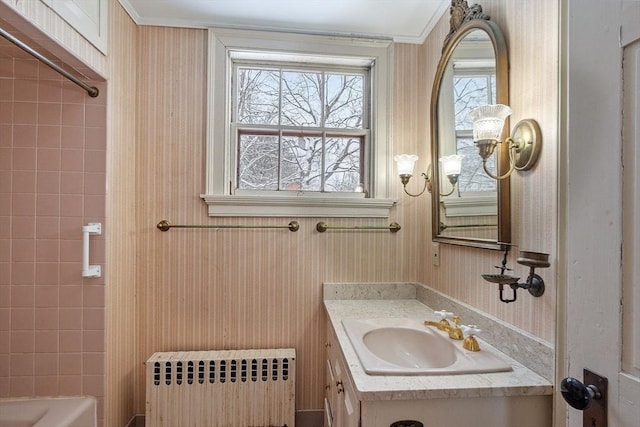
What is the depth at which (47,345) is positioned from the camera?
1.49m

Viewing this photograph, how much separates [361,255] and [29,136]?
1.78 m

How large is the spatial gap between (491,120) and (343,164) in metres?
1.01

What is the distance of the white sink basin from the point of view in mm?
1090

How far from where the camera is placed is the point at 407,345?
1.37 meters

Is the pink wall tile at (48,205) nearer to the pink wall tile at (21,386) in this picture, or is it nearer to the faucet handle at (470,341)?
the pink wall tile at (21,386)

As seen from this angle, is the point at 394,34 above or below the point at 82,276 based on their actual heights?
above

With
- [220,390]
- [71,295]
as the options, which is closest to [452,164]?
[220,390]

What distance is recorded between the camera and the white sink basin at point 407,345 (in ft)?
3.58

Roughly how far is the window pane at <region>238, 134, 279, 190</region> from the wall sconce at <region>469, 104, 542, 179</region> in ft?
3.83

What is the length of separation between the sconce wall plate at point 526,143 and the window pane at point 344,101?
3.40ft

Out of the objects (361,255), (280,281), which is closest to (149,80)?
(280,281)

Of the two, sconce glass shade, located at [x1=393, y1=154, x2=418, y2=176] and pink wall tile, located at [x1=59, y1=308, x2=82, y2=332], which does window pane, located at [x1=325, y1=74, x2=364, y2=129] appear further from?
pink wall tile, located at [x1=59, y1=308, x2=82, y2=332]

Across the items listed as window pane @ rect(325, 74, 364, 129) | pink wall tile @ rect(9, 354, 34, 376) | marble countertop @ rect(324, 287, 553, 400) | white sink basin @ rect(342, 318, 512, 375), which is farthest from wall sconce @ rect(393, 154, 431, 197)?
pink wall tile @ rect(9, 354, 34, 376)

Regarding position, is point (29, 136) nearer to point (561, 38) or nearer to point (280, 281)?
point (280, 281)
